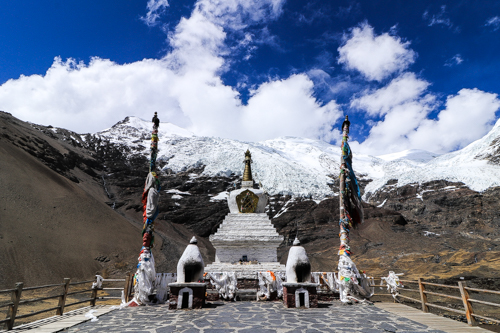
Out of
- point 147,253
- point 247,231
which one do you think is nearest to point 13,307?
point 147,253

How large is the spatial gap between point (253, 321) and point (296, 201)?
62.4 metres

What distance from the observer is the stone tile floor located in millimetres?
7094

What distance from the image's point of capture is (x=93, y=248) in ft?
106

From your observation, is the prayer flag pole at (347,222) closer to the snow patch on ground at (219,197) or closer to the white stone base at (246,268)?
the white stone base at (246,268)

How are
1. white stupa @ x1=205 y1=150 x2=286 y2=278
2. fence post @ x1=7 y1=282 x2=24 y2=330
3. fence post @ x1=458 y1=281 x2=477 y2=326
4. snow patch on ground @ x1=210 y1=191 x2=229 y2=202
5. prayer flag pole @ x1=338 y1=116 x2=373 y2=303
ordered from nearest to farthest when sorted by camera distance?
fence post @ x1=7 y1=282 x2=24 y2=330 → fence post @ x1=458 y1=281 x2=477 y2=326 → prayer flag pole @ x1=338 y1=116 x2=373 y2=303 → white stupa @ x1=205 y1=150 x2=286 y2=278 → snow patch on ground @ x1=210 y1=191 x2=229 y2=202

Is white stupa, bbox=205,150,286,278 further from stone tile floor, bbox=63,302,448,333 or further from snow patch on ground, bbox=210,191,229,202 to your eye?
snow patch on ground, bbox=210,191,229,202

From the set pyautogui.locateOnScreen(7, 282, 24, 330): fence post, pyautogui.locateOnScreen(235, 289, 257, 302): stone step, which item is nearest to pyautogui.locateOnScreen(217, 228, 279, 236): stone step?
pyautogui.locateOnScreen(235, 289, 257, 302): stone step

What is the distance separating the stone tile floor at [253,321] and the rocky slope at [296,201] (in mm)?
24686

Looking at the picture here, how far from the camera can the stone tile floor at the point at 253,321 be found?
7.09 metres

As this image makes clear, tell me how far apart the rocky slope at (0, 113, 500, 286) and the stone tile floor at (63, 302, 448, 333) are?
972 inches

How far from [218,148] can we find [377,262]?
192ft

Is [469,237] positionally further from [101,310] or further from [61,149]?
[61,149]

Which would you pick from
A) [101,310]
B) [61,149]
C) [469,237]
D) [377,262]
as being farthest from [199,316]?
[61,149]

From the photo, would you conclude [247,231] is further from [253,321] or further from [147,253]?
[253,321]
